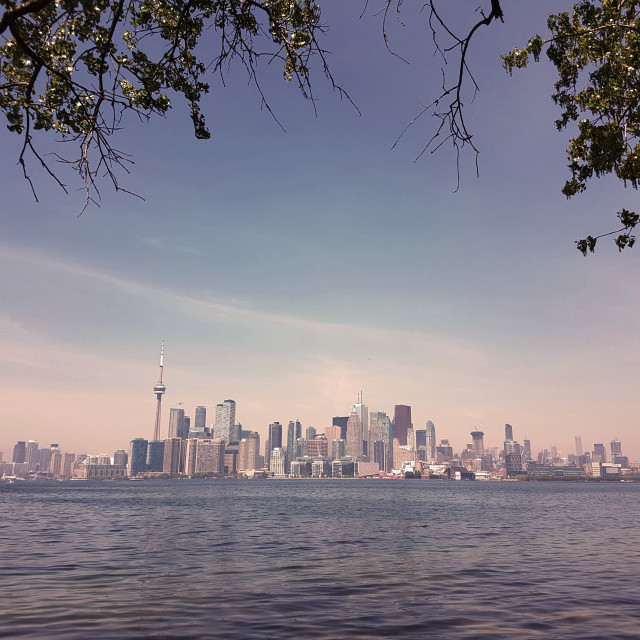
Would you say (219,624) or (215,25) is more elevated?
(215,25)

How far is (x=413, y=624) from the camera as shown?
13.2 m

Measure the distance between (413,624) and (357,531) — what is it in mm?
26801

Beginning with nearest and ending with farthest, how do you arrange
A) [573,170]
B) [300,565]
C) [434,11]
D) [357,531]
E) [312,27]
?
[434,11] < [312,27] < [573,170] < [300,565] < [357,531]

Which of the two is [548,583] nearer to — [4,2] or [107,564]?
[107,564]

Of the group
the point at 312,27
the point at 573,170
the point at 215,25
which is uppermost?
the point at 573,170

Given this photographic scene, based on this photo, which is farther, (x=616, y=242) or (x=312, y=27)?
(x=616, y=242)

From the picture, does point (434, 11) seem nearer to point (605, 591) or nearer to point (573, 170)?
point (573, 170)

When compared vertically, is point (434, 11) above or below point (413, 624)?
above

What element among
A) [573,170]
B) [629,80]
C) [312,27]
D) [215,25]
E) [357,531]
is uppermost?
[629,80]

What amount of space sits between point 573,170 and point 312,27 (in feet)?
37.6

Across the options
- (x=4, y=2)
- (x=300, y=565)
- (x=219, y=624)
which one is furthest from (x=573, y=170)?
(x=300, y=565)

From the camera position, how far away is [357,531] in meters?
38.8

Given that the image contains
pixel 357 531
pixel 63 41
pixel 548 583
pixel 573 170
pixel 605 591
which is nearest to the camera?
pixel 63 41

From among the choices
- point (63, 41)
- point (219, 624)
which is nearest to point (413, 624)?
point (219, 624)
